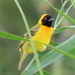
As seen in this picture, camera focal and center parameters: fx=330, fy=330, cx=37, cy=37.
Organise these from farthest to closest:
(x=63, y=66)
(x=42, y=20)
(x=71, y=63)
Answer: (x=63, y=66) < (x=71, y=63) < (x=42, y=20)

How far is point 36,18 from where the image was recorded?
21.4 ft

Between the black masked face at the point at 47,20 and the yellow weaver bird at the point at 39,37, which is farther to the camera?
the black masked face at the point at 47,20

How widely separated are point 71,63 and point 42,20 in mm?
1590

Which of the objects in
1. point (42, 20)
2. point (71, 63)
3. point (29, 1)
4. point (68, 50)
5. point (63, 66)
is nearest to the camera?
point (68, 50)

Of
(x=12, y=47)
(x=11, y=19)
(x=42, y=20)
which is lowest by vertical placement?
(x=12, y=47)

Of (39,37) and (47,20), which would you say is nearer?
(39,37)

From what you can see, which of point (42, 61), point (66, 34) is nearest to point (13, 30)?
point (66, 34)

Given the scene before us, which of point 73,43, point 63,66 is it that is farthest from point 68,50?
point 63,66

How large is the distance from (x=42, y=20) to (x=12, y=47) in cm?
368

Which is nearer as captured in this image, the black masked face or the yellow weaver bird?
the yellow weaver bird

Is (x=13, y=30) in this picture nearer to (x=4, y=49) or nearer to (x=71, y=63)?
(x=4, y=49)

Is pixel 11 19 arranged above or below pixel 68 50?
below

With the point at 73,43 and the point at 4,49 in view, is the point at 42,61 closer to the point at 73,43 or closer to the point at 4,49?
the point at 73,43

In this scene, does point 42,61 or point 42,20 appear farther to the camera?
point 42,20
